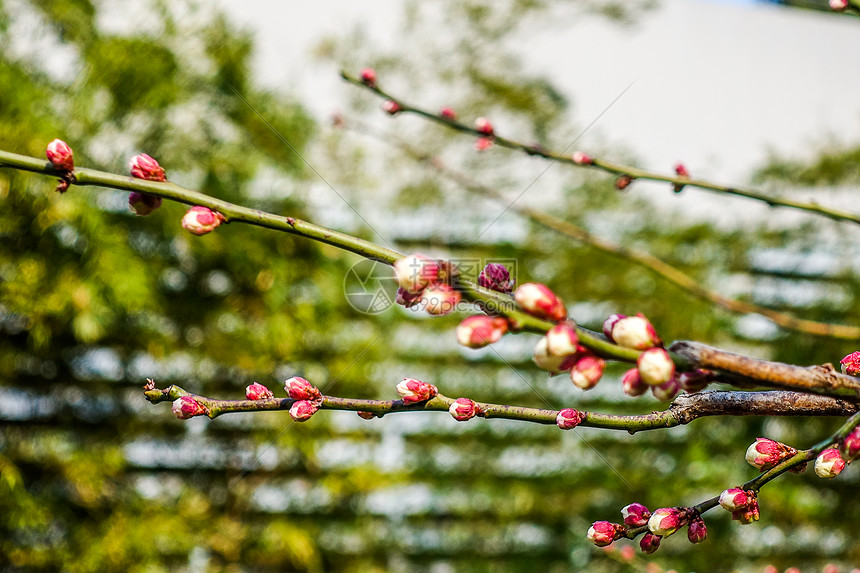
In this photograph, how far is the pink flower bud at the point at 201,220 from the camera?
1.16ft

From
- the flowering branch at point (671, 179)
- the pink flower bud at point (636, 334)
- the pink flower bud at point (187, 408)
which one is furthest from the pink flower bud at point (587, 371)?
the flowering branch at point (671, 179)

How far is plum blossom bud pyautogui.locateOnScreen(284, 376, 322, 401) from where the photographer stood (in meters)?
0.42

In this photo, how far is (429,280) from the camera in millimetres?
282

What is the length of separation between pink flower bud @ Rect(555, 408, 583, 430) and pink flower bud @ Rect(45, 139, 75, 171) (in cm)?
31

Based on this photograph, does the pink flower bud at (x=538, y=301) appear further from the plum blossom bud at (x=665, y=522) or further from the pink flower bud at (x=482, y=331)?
the plum blossom bud at (x=665, y=522)

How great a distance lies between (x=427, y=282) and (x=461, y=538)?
1.94m

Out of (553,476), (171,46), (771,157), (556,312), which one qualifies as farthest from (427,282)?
(771,157)

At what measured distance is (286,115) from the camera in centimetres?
178

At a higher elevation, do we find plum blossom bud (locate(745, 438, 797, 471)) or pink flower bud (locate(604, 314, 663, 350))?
pink flower bud (locate(604, 314, 663, 350))

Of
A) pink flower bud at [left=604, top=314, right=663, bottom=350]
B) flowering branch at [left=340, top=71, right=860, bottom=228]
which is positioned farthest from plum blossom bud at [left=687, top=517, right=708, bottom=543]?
flowering branch at [left=340, top=71, right=860, bottom=228]

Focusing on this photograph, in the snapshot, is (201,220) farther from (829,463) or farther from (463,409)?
(829,463)

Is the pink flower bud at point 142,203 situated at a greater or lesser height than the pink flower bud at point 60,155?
lesser

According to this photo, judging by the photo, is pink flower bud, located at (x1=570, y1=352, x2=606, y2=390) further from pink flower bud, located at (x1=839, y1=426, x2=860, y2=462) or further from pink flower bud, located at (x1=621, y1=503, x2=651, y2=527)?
pink flower bud, located at (x1=621, y1=503, x2=651, y2=527)

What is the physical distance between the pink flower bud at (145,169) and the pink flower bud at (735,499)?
A: 406mm
